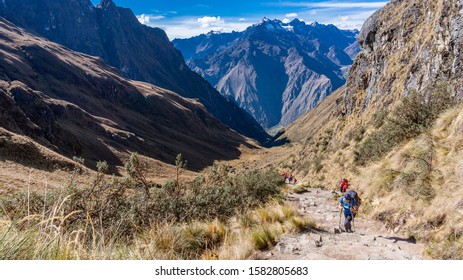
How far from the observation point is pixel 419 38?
37125mm

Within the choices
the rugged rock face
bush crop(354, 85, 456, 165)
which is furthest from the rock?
the rugged rock face

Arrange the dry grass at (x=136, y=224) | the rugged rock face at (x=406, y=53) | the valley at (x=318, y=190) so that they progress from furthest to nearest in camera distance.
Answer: the rugged rock face at (x=406, y=53)
the valley at (x=318, y=190)
the dry grass at (x=136, y=224)

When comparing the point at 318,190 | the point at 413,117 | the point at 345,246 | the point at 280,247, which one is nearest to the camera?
the point at 280,247

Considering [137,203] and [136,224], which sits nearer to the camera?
[136,224]

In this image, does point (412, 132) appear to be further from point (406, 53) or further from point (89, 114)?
point (89, 114)

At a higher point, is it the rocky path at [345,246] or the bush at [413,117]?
the bush at [413,117]

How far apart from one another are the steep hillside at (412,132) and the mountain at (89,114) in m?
44.9

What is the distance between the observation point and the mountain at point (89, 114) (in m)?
79.8

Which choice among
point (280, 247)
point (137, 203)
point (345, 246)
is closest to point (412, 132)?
point (345, 246)

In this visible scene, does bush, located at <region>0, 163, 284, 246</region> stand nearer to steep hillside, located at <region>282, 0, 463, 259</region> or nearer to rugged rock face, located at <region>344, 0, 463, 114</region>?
steep hillside, located at <region>282, 0, 463, 259</region>

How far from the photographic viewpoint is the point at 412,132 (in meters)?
18.8

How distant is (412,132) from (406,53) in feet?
80.9

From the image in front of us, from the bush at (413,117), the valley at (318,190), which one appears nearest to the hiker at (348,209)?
the valley at (318,190)

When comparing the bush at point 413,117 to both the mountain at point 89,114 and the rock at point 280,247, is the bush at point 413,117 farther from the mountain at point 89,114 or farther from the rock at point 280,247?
the mountain at point 89,114
